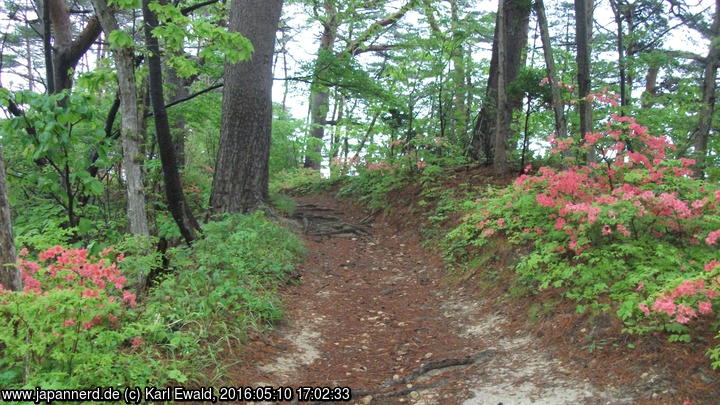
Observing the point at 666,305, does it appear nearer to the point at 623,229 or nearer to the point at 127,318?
the point at 623,229

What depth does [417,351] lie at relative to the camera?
15.3ft

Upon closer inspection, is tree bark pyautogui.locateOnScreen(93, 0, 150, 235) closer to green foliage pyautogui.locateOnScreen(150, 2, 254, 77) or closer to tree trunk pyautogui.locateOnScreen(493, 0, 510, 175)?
green foliage pyautogui.locateOnScreen(150, 2, 254, 77)

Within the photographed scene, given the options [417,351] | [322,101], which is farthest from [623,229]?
[322,101]

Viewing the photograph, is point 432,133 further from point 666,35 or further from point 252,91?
point 666,35

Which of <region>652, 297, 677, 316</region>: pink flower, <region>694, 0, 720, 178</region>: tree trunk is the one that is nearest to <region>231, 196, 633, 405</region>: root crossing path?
<region>652, 297, 677, 316</region>: pink flower

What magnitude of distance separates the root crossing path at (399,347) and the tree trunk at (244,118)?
1.91 meters

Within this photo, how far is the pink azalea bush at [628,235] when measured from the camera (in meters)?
3.68

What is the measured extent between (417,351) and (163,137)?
3.91 m

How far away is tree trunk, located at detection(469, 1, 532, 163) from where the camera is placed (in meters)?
9.27

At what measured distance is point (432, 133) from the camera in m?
12.7

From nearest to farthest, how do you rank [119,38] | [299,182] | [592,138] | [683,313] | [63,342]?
[63,342]
[683,313]
[119,38]
[592,138]
[299,182]

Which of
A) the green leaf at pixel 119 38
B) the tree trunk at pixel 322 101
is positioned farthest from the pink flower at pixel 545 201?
the tree trunk at pixel 322 101

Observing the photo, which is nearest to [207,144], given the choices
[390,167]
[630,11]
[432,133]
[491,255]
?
[390,167]

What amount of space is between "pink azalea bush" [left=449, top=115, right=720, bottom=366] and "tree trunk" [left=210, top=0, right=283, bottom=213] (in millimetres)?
4243
